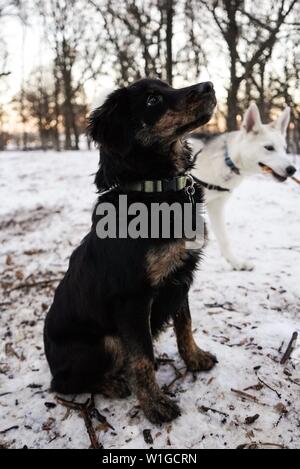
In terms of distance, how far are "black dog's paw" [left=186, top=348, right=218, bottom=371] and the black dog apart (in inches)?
14.2

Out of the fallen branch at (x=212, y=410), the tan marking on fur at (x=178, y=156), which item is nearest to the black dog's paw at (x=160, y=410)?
the fallen branch at (x=212, y=410)

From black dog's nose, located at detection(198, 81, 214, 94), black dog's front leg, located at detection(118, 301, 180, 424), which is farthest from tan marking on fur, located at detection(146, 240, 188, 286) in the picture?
black dog's nose, located at detection(198, 81, 214, 94)

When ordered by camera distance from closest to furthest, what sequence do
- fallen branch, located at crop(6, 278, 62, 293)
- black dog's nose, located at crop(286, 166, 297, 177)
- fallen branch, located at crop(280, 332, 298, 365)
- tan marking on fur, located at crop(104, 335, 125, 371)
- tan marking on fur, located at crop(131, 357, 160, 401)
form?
tan marking on fur, located at crop(131, 357, 160, 401), tan marking on fur, located at crop(104, 335, 125, 371), fallen branch, located at crop(280, 332, 298, 365), fallen branch, located at crop(6, 278, 62, 293), black dog's nose, located at crop(286, 166, 297, 177)

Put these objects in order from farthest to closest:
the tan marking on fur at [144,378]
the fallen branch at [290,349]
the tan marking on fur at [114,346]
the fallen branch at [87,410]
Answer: the fallen branch at [290,349], the tan marking on fur at [114,346], the tan marking on fur at [144,378], the fallen branch at [87,410]

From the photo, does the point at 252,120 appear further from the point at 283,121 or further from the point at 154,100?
the point at 154,100

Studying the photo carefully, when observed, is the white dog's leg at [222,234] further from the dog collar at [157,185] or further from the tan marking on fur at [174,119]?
the tan marking on fur at [174,119]

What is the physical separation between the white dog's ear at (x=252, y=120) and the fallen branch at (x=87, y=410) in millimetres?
3931

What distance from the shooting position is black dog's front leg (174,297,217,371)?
2.65 meters

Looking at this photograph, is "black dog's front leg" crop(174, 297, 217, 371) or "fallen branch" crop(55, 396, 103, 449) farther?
"black dog's front leg" crop(174, 297, 217, 371)

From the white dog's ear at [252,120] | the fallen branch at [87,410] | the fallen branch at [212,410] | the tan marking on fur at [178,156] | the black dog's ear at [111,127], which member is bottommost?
the fallen branch at [87,410]

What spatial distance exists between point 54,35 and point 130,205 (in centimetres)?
2771

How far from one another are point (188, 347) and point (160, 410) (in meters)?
0.54

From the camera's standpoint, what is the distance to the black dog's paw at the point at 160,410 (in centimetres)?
224

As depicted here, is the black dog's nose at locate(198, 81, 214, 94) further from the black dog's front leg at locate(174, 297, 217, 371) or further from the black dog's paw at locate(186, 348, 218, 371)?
the black dog's paw at locate(186, 348, 218, 371)
